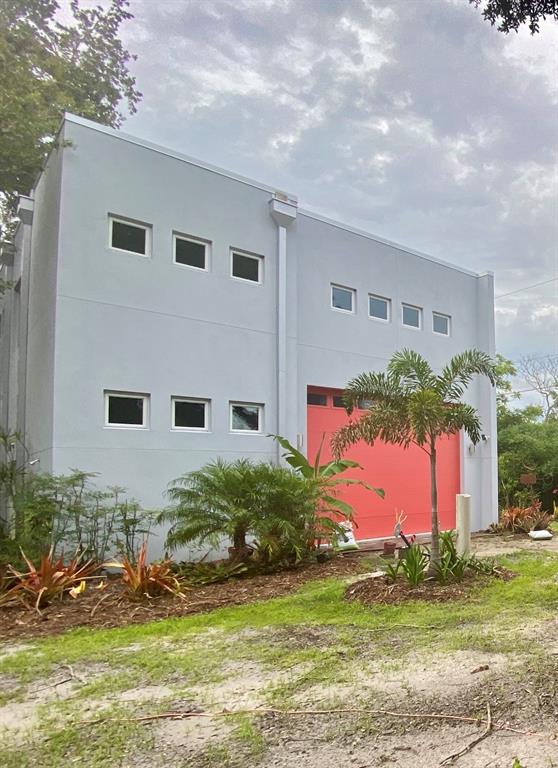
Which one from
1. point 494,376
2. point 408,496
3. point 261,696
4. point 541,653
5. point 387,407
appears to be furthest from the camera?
point 408,496

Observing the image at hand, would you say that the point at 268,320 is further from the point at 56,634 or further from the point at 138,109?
the point at 138,109

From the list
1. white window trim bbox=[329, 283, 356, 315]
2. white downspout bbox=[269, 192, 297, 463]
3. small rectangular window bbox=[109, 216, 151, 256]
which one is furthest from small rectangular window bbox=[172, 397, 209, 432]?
white window trim bbox=[329, 283, 356, 315]

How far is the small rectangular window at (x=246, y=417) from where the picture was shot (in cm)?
979

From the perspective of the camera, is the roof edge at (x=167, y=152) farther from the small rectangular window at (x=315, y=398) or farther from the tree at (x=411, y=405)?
the tree at (x=411, y=405)

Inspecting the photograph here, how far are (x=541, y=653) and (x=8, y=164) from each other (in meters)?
10.7

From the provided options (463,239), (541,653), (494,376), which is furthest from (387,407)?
(463,239)

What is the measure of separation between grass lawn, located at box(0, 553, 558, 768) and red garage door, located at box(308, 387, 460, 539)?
17.7ft

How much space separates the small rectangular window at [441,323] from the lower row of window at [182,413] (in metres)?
5.59

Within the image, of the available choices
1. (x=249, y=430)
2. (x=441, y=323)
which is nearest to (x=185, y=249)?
(x=249, y=430)

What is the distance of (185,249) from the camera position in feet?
31.4

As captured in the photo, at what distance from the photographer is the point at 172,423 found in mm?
9039

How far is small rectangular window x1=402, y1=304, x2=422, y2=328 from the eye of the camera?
12773mm

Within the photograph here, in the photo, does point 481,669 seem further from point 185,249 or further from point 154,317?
point 185,249

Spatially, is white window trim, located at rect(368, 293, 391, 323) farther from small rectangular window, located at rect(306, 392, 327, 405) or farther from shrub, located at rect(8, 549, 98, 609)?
shrub, located at rect(8, 549, 98, 609)
